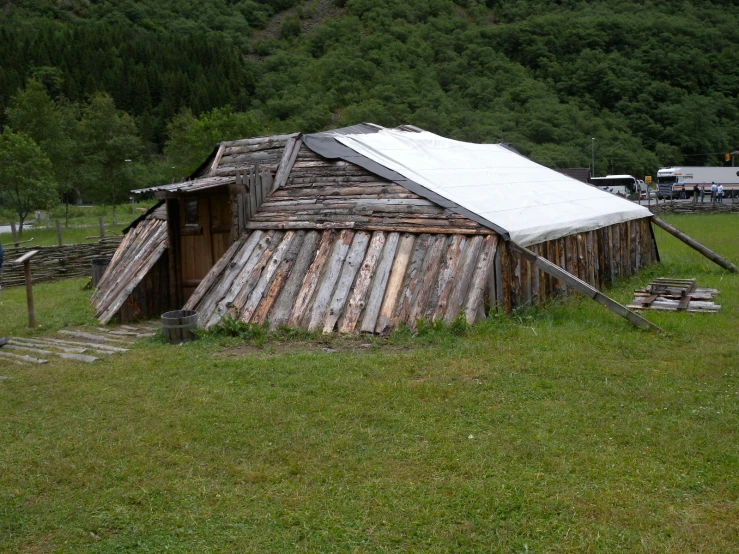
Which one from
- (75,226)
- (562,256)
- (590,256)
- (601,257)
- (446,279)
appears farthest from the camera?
(75,226)

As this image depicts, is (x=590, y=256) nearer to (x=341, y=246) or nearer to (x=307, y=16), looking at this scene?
(x=341, y=246)

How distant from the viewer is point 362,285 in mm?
9094

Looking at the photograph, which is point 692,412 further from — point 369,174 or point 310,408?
point 369,174

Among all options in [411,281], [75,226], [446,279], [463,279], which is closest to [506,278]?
[463,279]

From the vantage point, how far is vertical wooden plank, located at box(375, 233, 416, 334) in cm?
861

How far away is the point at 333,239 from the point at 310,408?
13.4 ft

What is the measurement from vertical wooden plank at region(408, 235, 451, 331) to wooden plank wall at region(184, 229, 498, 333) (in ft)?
0.04

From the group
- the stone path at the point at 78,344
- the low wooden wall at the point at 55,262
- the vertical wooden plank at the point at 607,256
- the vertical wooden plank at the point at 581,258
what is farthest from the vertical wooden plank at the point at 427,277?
the low wooden wall at the point at 55,262

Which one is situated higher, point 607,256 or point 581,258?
point 581,258

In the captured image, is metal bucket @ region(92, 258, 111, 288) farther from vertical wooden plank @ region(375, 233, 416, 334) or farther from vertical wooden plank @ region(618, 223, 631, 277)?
vertical wooden plank @ region(618, 223, 631, 277)

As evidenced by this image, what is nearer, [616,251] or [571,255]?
[571,255]

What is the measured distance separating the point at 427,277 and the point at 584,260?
370 centimetres

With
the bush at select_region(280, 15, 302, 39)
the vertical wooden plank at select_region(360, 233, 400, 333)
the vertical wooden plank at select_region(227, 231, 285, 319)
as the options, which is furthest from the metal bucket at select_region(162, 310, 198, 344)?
the bush at select_region(280, 15, 302, 39)

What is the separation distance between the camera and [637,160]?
66.6 m
